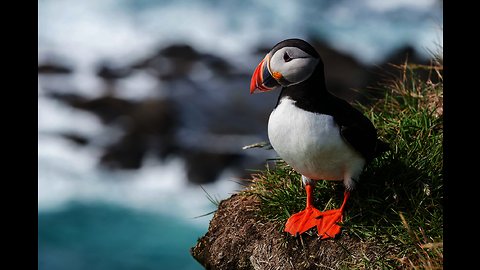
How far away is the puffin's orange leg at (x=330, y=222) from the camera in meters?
2.93

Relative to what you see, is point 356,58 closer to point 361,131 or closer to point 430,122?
point 430,122

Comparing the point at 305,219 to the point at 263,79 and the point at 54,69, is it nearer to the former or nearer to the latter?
the point at 263,79

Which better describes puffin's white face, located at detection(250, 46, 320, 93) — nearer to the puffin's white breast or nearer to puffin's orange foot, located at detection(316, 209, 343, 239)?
the puffin's white breast

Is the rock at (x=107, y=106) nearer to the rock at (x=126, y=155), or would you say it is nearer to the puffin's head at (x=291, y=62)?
the rock at (x=126, y=155)

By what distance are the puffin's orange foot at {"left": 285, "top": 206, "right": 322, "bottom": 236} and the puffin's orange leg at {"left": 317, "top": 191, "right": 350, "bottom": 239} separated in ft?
0.08

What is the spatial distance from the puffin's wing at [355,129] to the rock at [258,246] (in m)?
0.45

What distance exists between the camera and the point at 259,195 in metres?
3.29

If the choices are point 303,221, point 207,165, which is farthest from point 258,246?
point 207,165

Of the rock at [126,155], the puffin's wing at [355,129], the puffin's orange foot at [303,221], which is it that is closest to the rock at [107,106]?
the rock at [126,155]

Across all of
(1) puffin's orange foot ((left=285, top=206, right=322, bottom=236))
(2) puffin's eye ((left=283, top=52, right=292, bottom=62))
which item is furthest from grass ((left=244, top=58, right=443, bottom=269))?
(2) puffin's eye ((left=283, top=52, right=292, bottom=62))

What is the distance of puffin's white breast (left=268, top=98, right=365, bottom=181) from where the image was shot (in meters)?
2.65

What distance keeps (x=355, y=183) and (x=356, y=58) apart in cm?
660

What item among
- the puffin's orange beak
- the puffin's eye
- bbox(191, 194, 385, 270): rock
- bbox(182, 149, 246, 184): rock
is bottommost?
bbox(191, 194, 385, 270): rock
